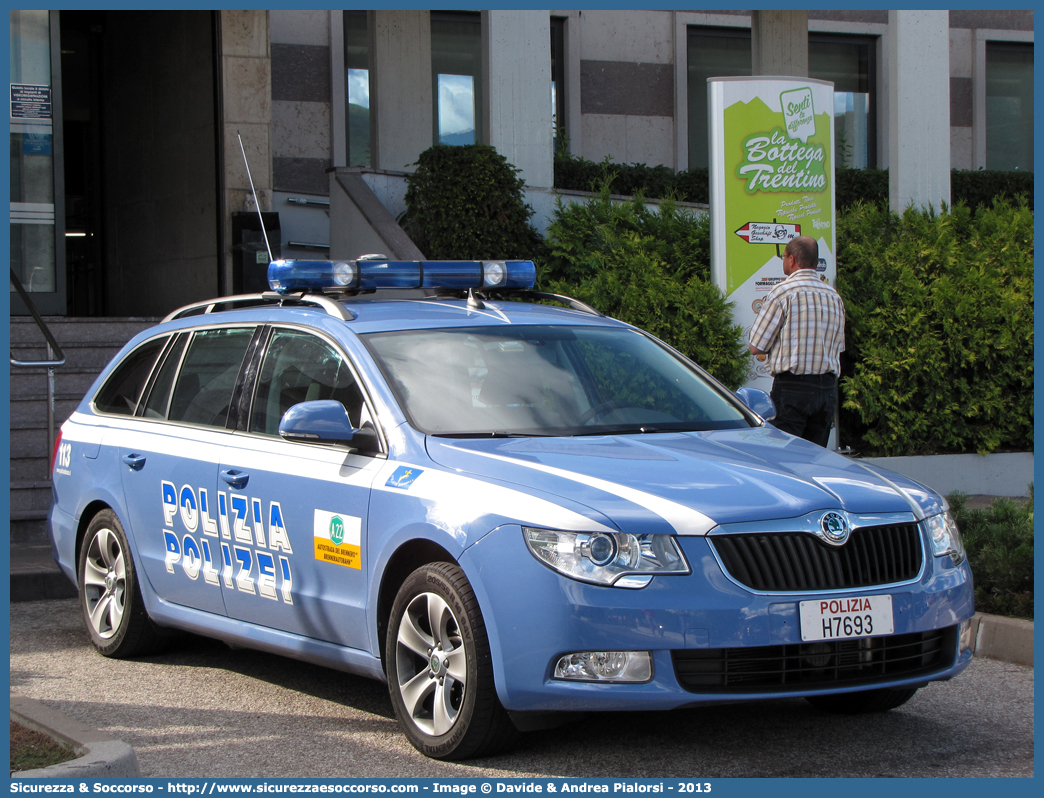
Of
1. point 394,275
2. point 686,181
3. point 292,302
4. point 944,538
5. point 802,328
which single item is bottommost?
point 944,538

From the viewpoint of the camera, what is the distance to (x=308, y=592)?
539 cm

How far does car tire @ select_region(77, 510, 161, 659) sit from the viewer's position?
6.61 meters

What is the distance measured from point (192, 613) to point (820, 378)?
4.67 metres

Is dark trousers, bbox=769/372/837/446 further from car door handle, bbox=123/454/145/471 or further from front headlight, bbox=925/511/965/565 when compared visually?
car door handle, bbox=123/454/145/471

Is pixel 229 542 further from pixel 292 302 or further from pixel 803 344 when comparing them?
pixel 803 344

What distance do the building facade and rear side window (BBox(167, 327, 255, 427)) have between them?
6.70m

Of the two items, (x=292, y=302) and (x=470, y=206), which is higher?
(x=470, y=206)

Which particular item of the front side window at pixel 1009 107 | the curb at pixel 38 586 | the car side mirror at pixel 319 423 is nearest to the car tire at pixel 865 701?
the car side mirror at pixel 319 423

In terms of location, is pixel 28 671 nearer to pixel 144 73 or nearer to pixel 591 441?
pixel 591 441

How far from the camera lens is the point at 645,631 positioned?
170 inches

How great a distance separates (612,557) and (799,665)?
0.75 metres

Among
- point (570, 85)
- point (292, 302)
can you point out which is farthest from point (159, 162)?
point (292, 302)

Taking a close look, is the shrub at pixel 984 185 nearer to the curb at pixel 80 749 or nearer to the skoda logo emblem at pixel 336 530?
the skoda logo emblem at pixel 336 530

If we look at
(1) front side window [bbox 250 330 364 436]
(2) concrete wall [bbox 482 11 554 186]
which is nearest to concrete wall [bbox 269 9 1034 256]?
(2) concrete wall [bbox 482 11 554 186]
